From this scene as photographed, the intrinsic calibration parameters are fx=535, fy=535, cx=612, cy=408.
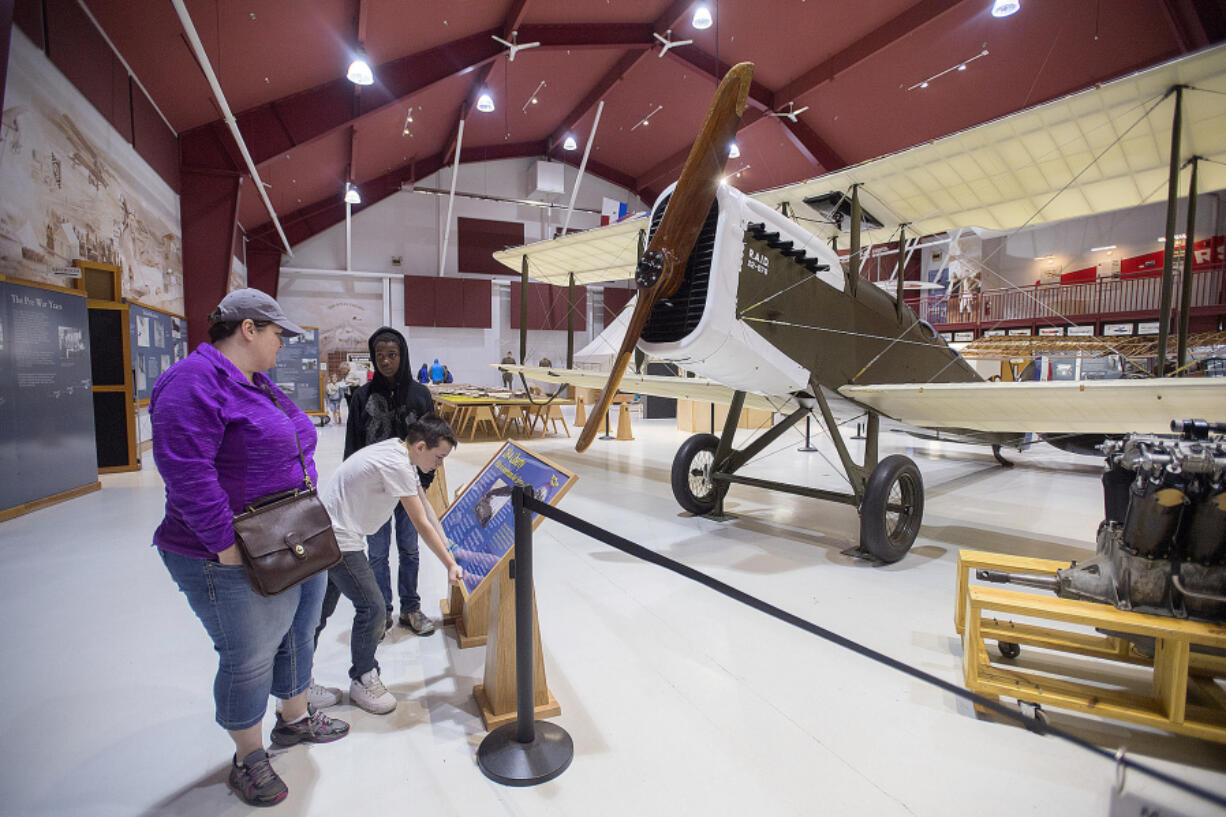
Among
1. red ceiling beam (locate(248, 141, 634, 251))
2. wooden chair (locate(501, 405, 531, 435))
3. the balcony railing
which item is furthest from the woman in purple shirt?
red ceiling beam (locate(248, 141, 634, 251))

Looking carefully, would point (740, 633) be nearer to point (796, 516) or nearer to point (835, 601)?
point (835, 601)

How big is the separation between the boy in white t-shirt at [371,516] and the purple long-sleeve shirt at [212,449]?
1.36 ft

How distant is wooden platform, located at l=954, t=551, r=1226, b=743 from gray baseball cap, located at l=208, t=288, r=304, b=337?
2.63 m

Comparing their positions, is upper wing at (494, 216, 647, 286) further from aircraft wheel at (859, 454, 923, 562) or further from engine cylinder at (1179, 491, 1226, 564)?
engine cylinder at (1179, 491, 1226, 564)

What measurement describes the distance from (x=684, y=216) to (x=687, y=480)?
242 cm

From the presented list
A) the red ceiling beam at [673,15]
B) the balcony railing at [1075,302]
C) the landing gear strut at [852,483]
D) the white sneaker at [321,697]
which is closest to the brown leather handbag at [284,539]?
the white sneaker at [321,697]

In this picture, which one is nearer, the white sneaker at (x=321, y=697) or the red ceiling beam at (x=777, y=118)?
the white sneaker at (x=321, y=697)

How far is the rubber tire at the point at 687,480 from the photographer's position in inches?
184

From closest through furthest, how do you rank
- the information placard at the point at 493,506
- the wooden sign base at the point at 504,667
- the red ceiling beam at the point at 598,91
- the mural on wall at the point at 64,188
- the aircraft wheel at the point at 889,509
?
the wooden sign base at the point at 504,667 → the information placard at the point at 493,506 → the aircraft wheel at the point at 889,509 → the mural on wall at the point at 64,188 → the red ceiling beam at the point at 598,91

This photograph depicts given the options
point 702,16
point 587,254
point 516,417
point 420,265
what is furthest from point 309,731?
point 420,265

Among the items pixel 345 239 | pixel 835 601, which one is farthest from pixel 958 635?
pixel 345 239

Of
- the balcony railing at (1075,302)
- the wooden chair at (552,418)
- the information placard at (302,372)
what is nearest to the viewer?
the wooden chair at (552,418)

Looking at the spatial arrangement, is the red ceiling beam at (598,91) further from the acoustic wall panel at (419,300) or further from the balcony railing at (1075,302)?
the balcony railing at (1075,302)

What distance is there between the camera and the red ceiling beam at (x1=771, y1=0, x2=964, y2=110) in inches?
340
